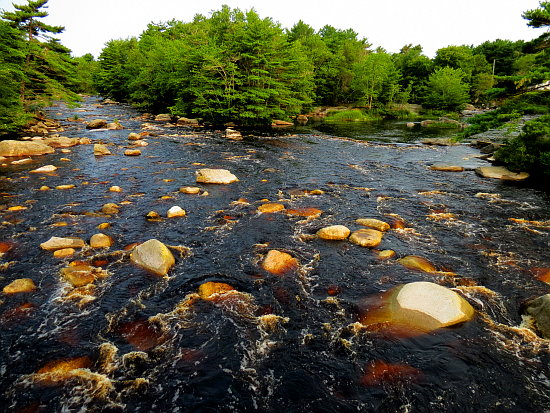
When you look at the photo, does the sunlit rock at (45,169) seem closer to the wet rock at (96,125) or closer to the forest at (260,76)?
the forest at (260,76)

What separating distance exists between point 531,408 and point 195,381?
4758mm

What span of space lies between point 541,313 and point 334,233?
4.84m

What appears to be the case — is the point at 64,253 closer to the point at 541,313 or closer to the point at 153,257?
the point at 153,257

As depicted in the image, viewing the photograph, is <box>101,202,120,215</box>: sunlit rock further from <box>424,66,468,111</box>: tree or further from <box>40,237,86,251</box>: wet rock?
<box>424,66,468,111</box>: tree

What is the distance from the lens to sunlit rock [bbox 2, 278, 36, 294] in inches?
257

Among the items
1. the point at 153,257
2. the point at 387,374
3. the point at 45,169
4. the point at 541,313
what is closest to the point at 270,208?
the point at 153,257

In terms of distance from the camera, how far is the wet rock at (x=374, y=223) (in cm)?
986

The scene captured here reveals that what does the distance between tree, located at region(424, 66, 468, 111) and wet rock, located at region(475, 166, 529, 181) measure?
4096 centimetres

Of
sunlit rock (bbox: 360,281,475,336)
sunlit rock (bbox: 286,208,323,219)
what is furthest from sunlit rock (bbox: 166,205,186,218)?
Result: sunlit rock (bbox: 360,281,475,336)

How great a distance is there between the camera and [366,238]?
896 cm

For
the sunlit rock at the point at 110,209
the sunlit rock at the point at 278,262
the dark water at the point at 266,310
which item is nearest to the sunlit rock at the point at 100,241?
the dark water at the point at 266,310

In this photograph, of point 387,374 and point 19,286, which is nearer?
point 387,374

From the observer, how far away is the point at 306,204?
1198 centimetres

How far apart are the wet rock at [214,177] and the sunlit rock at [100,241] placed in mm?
6139
